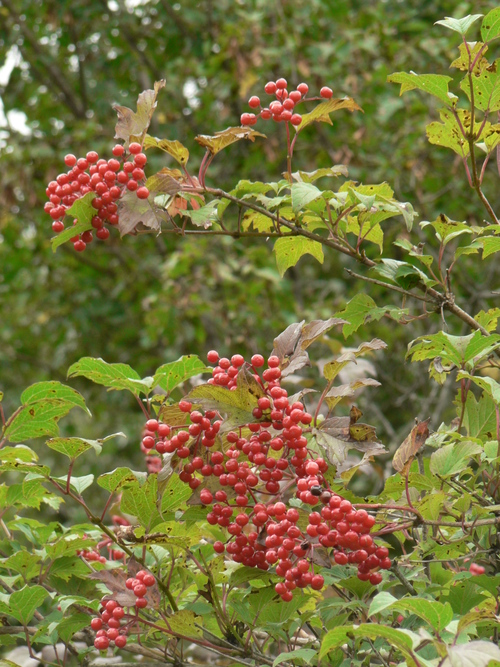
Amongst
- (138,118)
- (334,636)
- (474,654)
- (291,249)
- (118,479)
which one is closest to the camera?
(474,654)

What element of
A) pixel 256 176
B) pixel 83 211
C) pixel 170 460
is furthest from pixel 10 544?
pixel 256 176

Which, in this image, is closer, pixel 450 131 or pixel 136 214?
pixel 136 214

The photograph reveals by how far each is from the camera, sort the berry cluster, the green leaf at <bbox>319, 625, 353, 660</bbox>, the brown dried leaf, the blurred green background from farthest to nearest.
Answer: the blurred green background < the brown dried leaf < the berry cluster < the green leaf at <bbox>319, 625, 353, 660</bbox>

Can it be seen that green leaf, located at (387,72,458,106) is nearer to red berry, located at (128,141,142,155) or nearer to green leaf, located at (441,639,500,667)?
red berry, located at (128,141,142,155)

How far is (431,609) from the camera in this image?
87 centimetres

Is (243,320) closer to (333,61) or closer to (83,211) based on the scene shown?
(333,61)

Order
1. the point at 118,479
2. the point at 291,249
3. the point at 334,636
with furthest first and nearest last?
the point at 291,249, the point at 118,479, the point at 334,636

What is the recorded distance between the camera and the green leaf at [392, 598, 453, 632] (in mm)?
856

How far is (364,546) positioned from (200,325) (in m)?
3.72

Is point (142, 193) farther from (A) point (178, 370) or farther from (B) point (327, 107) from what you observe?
(B) point (327, 107)

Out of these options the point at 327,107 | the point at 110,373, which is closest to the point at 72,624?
the point at 110,373

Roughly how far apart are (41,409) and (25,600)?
34 centimetres

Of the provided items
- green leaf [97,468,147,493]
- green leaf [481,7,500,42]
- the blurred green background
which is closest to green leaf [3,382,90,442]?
green leaf [97,468,147,493]

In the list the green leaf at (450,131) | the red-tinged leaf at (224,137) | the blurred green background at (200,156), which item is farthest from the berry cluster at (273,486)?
the blurred green background at (200,156)
